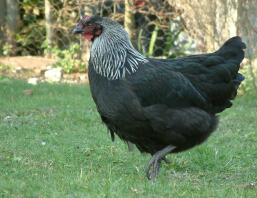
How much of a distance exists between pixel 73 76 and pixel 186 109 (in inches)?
420

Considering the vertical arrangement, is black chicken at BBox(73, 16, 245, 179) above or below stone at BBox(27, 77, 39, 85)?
above

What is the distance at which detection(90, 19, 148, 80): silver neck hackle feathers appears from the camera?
727 centimetres

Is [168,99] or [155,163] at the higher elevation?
[168,99]

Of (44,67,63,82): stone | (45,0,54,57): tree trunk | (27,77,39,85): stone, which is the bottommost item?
(44,67,63,82): stone

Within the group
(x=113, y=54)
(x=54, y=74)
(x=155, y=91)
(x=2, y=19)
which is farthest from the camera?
(x=2, y=19)

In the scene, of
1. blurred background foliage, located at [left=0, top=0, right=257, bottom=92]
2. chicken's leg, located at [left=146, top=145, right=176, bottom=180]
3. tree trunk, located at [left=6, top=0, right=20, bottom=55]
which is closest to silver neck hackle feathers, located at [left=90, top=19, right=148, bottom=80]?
chicken's leg, located at [left=146, top=145, right=176, bottom=180]

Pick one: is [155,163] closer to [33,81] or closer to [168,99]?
[168,99]

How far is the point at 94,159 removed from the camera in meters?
8.44

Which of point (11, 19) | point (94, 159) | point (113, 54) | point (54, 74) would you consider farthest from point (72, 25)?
point (113, 54)

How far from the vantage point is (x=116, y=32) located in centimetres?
752

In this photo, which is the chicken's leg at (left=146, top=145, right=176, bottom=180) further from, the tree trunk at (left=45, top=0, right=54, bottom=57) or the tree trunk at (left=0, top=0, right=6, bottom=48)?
the tree trunk at (left=0, top=0, right=6, bottom=48)

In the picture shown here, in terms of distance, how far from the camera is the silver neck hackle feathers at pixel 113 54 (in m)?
7.27

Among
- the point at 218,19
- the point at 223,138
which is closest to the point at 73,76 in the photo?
the point at 218,19

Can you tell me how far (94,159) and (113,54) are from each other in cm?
155
